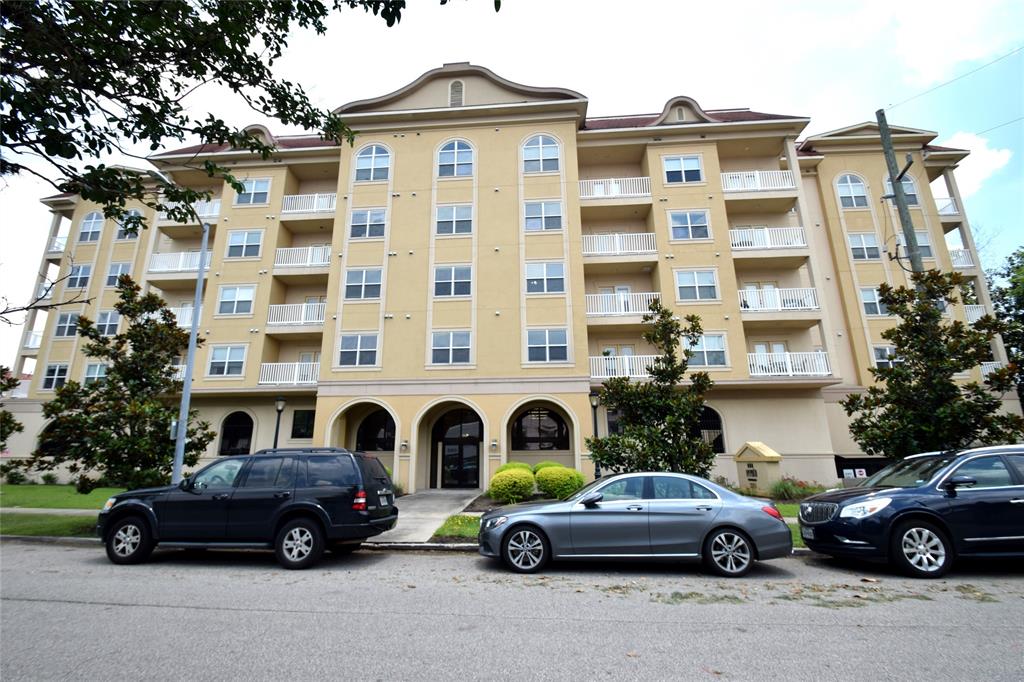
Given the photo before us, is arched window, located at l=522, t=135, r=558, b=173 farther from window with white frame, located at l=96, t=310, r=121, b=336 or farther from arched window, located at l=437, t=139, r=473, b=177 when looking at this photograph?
window with white frame, located at l=96, t=310, r=121, b=336

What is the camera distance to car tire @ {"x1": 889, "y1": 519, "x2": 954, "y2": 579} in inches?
A: 274

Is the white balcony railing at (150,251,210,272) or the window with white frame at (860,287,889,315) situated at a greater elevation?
the white balcony railing at (150,251,210,272)

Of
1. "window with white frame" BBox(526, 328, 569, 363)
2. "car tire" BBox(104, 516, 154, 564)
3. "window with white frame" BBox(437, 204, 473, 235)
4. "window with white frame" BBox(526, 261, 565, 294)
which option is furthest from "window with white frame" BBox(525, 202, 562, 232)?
"car tire" BBox(104, 516, 154, 564)

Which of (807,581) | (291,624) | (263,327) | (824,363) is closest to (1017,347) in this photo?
(824,363)

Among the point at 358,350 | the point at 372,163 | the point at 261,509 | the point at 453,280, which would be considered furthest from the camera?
the point at 372,163

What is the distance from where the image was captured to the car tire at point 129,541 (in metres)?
8.18

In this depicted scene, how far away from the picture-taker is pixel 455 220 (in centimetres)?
2178

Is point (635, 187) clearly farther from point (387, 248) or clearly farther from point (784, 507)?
point (784, 507)

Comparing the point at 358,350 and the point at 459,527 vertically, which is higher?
the point at 358,350

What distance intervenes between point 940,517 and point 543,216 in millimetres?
17352

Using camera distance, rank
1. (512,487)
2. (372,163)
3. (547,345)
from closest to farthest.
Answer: (512,487), (547,345), (372,163)

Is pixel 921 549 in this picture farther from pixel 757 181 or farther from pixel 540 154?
pixel 540 154

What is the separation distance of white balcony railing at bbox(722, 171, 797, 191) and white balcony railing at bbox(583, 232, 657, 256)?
4646 mm

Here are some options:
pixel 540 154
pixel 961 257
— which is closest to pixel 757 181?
pixel 540 154
